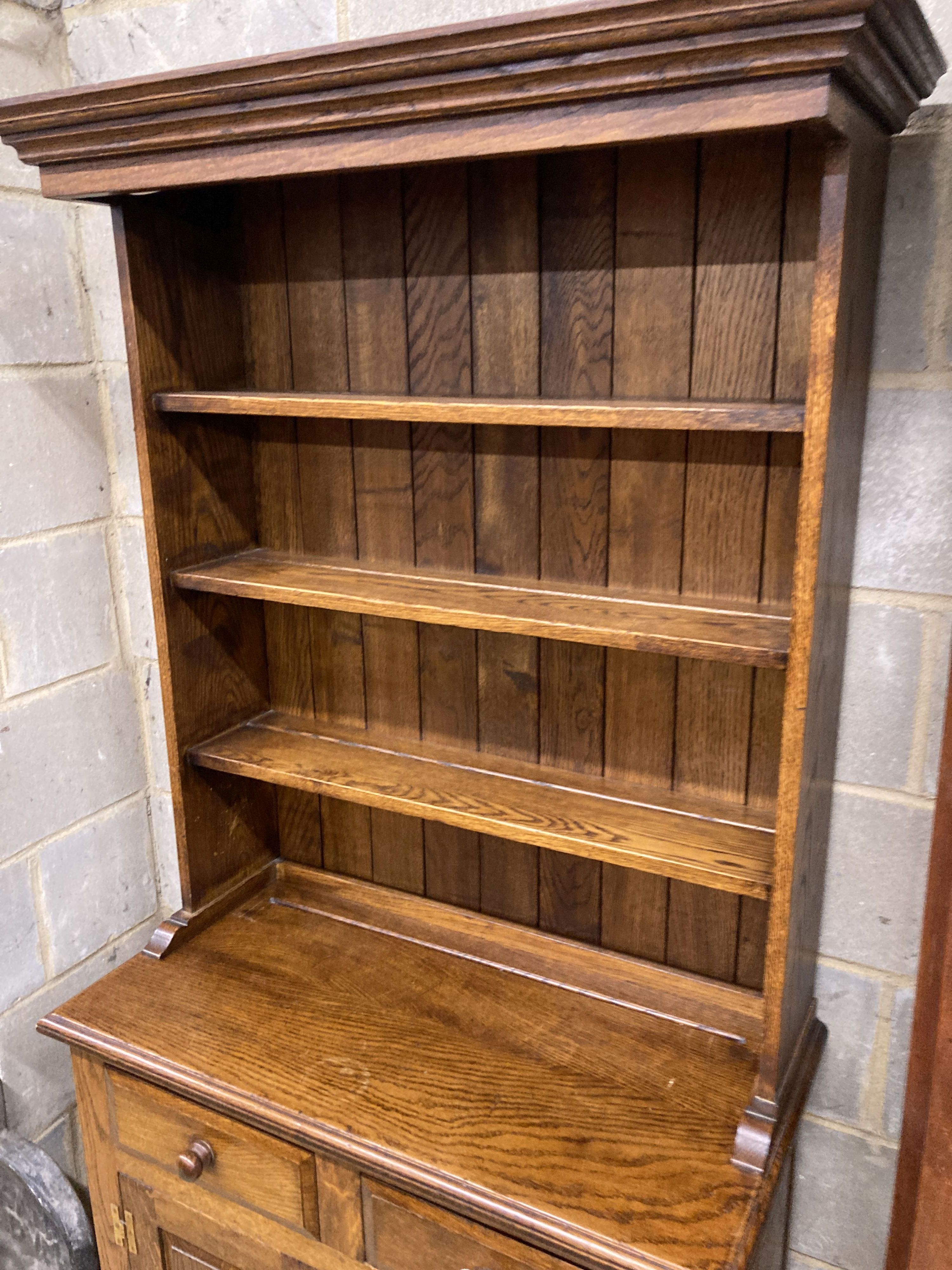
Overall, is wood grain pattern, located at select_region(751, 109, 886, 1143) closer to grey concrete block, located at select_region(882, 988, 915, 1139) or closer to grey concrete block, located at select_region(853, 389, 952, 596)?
grey concrete block, located at select_region(853, 389, 952, 596)

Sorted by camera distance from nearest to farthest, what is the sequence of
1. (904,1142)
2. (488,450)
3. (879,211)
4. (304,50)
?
(304,50), (879,211), (904,1142), (488,450)

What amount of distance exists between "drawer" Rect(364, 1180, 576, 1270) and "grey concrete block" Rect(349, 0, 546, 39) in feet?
4.78

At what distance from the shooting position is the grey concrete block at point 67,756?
159 cm

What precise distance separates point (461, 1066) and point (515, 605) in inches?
23.9

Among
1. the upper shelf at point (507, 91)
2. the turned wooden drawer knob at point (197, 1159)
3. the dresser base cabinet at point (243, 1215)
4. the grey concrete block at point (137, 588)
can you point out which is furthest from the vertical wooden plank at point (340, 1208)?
the upper shelf at point (507, 91)

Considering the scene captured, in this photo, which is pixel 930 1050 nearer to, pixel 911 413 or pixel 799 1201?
pixel 799 1201

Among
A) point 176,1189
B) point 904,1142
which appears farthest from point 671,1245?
point 176,1189

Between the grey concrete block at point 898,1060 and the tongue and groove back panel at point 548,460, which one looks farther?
the grey concrete block at point 898,1060

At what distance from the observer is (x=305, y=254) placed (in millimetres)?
1437

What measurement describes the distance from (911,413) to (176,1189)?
1419 millimetres

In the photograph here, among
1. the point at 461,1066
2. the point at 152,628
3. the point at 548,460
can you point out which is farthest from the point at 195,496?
the point at 461,1066

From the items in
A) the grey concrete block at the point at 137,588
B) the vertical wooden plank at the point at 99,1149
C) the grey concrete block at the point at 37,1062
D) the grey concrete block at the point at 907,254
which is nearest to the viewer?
the grey concrete block at the point at 907,254

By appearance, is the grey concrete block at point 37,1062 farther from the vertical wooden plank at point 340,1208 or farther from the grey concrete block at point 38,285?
the grey concrete block at point 38,285

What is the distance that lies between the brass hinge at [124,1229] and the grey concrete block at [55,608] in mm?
799
